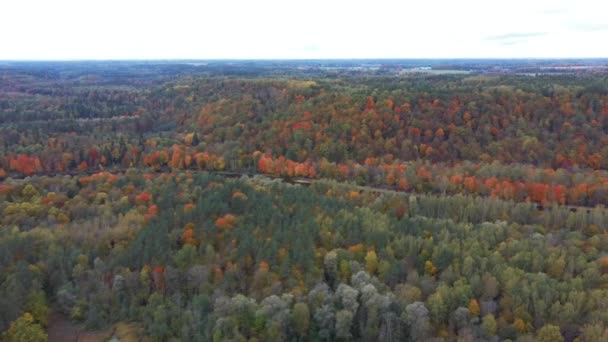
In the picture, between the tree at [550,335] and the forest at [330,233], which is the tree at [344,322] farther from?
the tree at [550,335]

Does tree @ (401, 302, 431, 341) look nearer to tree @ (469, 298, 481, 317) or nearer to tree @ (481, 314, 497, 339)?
tree @ (469, 298, 481, 317)

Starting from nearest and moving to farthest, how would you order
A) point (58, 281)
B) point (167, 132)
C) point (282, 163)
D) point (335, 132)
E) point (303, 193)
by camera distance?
point (58, 281) → point (303, 193) → point (282, 163) → point (335, 132) → point (167, 132)

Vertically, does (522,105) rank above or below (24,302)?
above

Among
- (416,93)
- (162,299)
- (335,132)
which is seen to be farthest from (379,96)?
(162,299)

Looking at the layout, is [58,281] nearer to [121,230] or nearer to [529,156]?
[121,230]

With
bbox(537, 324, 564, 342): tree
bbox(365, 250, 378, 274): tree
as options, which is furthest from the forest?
bbox(365, 250, 378, 274): tree

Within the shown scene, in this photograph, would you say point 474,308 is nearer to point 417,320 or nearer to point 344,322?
point 417,320

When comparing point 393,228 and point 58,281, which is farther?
point 393,228

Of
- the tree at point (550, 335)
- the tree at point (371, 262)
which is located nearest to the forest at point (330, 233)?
the tree at point (550, 335)
